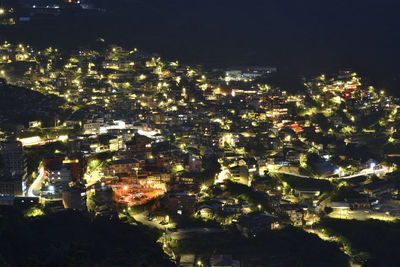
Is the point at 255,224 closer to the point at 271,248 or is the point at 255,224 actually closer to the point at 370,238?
the point at 271,248

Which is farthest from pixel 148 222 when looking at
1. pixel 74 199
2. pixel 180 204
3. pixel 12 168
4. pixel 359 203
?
pixel 359 203

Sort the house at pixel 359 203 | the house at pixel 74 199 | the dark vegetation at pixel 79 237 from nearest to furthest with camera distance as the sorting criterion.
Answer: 1. the dark vegetation at pixel 79 237
2. the house at pixel 74 199
3. the house at pixel 359 203

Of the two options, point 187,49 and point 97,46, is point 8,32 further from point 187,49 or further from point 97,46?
point 187,49

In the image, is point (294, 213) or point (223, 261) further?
point (294, 213)

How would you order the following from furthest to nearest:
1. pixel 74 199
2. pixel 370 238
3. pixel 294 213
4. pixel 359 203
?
pixel 359 203, pixel 294 213, pixel 370 238, pixel 74 199

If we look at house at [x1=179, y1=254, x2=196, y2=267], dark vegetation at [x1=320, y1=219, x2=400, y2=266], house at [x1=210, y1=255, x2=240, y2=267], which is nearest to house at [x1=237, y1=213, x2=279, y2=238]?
house at [x1=210, y1=255, x2=240, y2=267]

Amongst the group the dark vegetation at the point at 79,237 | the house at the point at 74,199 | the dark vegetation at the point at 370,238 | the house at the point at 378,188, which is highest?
the house at the point at 74,199

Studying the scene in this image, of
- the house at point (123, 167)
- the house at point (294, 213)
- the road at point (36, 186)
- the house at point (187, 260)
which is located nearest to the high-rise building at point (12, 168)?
the road at point (36, 186)

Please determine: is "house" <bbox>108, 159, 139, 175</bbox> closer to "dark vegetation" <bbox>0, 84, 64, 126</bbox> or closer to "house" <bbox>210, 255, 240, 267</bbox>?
"dark vegetation" <bbox>0, 84, 64, 126</bbox>

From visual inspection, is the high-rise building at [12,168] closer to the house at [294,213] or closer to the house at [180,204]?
the house at [180,204]
